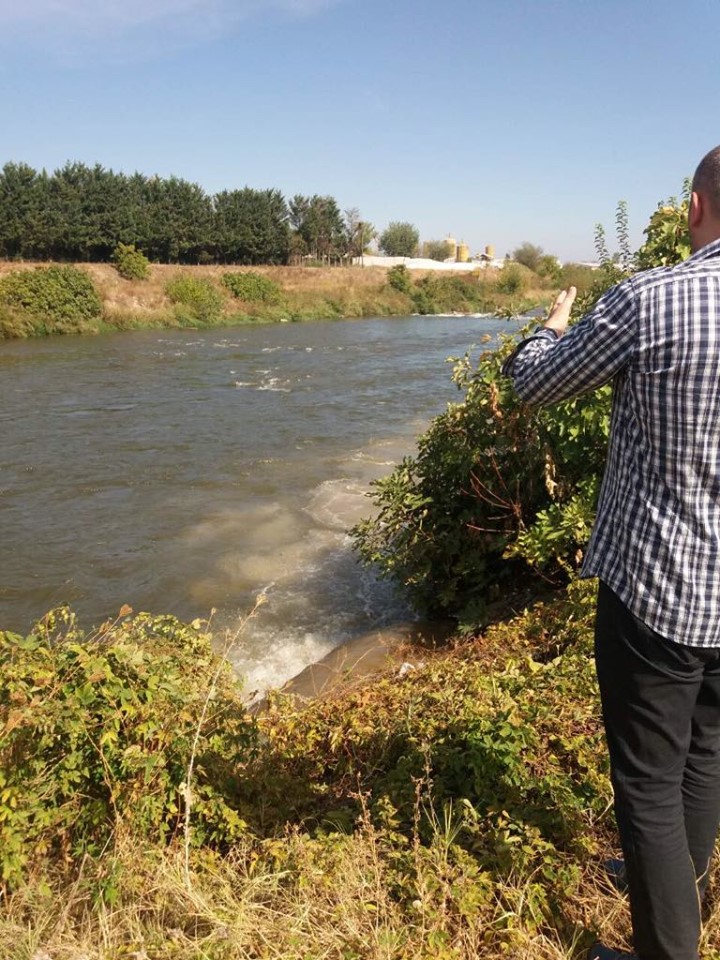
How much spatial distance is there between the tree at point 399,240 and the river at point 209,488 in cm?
8495

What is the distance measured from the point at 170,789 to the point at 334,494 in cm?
819

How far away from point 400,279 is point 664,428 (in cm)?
5850

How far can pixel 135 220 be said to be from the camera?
4969 centimetres

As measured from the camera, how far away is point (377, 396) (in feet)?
63.2

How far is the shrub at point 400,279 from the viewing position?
57125 millimetres

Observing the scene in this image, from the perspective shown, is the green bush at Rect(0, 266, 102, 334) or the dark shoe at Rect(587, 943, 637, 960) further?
the green bush at Rect(0, 266, 102, 334)

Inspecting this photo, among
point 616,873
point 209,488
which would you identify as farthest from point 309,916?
point 209,488

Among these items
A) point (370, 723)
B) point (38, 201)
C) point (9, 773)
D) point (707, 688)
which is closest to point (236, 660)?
point (370, 723)

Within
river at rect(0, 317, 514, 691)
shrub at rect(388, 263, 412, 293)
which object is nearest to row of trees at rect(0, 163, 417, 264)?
shrub at rect(388, 263, 412, 293)

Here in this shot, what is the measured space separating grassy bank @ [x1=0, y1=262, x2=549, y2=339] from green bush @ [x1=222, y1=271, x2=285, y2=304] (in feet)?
0.37

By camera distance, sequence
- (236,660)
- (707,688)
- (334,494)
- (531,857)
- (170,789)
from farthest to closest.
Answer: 1. (334,494)
2. (236,660)
3. (170,789)
4. (531,857)
5. (707,688)

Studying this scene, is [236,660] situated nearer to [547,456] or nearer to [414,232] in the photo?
→ [547,456]

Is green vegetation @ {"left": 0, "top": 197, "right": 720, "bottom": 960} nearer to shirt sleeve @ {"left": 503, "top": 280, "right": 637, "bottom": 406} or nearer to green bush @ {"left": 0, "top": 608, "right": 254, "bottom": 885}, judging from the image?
green bush @ {"left": 0, "top": 608, "right": 254, "bottom": 885}

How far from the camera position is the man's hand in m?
1.96
